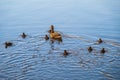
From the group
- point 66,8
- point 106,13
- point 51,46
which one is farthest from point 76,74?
point 66,8

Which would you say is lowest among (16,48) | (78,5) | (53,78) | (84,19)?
(53,78)

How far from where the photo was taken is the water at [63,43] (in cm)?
1995

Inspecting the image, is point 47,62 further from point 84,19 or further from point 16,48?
point 84,19

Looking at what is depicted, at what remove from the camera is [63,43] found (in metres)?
26.1

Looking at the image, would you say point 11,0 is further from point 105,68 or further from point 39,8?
point 105,68

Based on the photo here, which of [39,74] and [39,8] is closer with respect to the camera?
[39,74]

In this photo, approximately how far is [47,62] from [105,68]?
16.3 ft

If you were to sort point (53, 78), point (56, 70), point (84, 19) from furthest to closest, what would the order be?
point (84, 19), point (56, 70), point (53, 78)

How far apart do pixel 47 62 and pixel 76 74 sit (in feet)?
10.9

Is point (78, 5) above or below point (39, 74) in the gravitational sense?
above

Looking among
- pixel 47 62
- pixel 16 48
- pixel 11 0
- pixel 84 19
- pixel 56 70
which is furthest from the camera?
pixel 11 0

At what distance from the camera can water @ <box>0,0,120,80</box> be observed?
20.0 m

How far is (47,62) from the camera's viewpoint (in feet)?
71.6

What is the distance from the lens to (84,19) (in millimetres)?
36688
